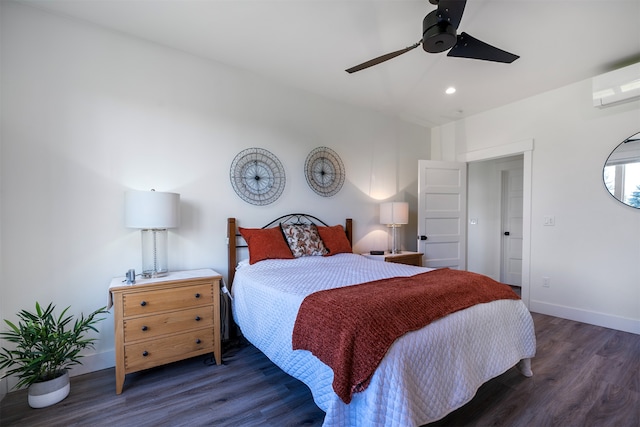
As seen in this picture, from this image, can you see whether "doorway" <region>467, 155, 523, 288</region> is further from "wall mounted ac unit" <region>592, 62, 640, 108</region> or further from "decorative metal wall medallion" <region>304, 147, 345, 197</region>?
"decorative metal wall medallion" <region>304, 147, 345, 197</region>

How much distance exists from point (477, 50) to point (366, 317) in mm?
1962

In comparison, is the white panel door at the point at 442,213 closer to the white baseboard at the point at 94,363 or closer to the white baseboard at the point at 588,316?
the white baseboard at the point at 588,316

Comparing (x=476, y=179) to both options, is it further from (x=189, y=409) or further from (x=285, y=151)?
(x=189, y=409)

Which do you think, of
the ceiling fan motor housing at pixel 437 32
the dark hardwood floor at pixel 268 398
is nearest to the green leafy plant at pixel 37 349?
the dark hardwood floor at pixel 268 398

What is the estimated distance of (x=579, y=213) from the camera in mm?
3221

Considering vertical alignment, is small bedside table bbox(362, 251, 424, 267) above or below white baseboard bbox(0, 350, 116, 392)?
above

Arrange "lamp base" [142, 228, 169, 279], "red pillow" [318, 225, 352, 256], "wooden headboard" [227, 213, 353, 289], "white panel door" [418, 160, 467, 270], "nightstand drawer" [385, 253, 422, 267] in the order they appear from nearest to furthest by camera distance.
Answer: "lamp base" [142, 228, 169, 279] → "wooden headboard" [227, 213, 353, 289] → "red pillow" [318, 225, 352, 256] → "nightstand drawer" [385, 253, 422, 267] → "white panel door" [418, 160, 467, 270]

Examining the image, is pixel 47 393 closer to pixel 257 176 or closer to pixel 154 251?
pixel 154 251

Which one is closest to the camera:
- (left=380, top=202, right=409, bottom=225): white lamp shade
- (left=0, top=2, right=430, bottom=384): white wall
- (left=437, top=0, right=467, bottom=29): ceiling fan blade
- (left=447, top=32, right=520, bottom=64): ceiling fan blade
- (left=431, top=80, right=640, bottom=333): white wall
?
(left=437, top=0, right=467, bottom=29): ceiling fan blade

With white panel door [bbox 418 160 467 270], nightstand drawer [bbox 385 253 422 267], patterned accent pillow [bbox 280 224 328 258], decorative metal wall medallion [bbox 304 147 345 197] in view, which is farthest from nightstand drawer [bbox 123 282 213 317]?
white panel door [bbox 418 160 467 270]

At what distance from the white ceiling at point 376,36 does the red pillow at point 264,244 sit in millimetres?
1685

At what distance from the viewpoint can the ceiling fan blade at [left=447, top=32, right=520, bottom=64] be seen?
189 centimetres

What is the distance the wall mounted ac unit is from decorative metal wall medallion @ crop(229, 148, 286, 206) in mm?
3347

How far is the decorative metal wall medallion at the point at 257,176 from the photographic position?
9.61ft
